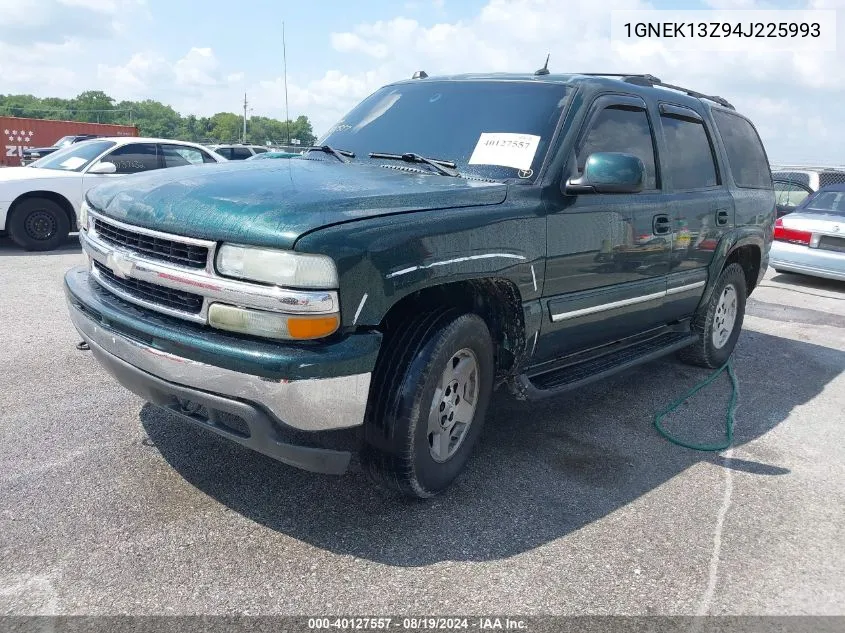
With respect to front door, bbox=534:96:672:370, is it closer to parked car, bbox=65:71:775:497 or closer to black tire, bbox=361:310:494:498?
parked car, bbox=65:71:775:497

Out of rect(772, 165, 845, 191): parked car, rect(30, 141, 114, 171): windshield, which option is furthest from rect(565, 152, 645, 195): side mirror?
rect(772, 165, 845, 191): parked car

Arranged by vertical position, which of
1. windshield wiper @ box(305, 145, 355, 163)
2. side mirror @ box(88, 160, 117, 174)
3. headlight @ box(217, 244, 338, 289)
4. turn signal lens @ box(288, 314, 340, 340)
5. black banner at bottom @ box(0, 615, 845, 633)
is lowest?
black banner at bottom @ box(0, 615, 845, 633)

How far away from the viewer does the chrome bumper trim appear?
2.59 metres

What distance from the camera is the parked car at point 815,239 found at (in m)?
9.77

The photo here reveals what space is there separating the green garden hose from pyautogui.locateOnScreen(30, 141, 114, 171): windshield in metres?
8.43

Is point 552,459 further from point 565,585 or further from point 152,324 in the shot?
point 152,324

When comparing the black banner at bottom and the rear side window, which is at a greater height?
the rear side window

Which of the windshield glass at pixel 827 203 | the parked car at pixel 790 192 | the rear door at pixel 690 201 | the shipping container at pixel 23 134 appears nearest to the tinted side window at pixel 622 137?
the rear door at pixel 690 201

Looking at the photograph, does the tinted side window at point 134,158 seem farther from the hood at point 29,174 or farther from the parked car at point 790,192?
the parked car at point 790,192

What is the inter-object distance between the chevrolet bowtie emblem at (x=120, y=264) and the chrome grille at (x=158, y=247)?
5 centimetres

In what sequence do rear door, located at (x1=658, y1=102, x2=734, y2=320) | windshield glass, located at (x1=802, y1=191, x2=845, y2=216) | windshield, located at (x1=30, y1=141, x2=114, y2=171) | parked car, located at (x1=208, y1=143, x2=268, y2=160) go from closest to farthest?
rear door, located at (x1=658, y1=102, x2=734, y2=320)
windshield, located at (x1=30, y1=141, x2=114, y2=171)
windshield glass, located at (x1=802, y1=191, x2=845, y2=216)
parked car, located at (x1=208, y1=143, x2=268, y2=160)

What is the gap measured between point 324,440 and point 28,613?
117cm

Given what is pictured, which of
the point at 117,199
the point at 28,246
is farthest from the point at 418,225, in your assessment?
the point at 28,246

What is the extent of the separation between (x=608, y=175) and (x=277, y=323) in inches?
72.3
